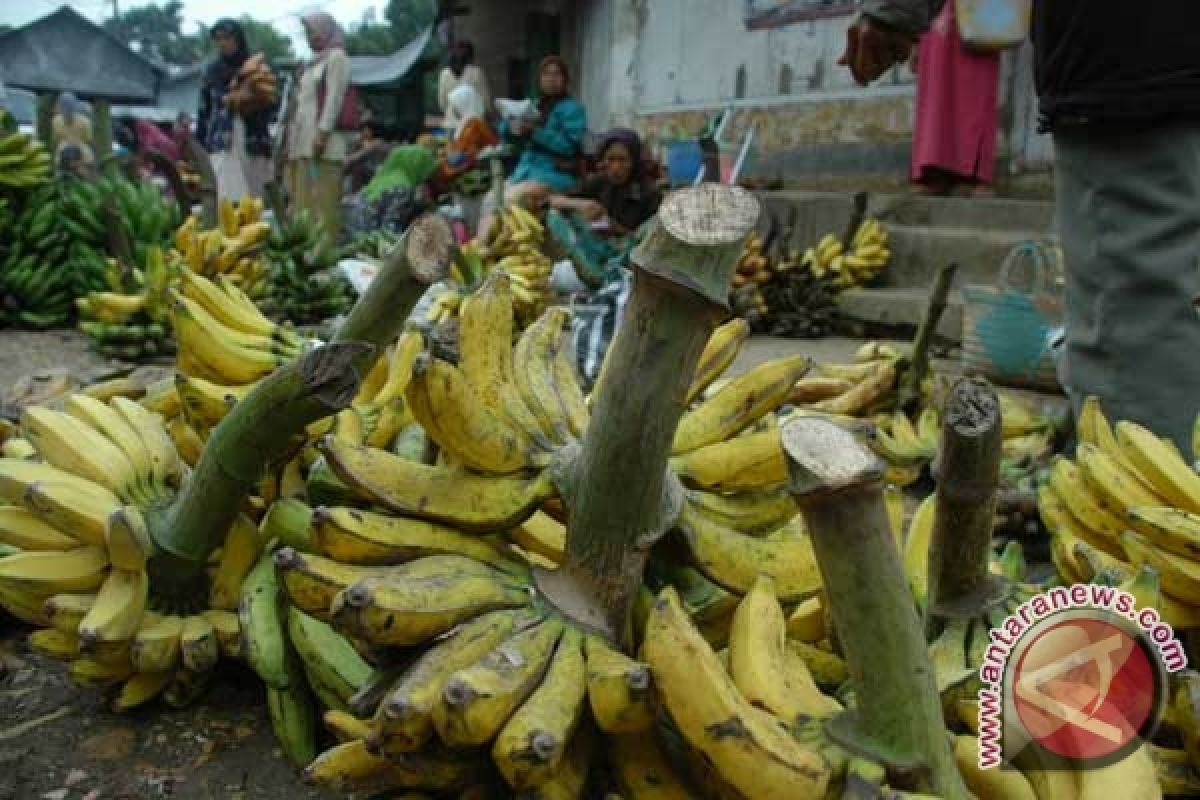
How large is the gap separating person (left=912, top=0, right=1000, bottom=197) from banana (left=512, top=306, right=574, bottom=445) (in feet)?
16.1

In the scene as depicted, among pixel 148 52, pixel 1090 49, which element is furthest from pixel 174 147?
pixel 148 52

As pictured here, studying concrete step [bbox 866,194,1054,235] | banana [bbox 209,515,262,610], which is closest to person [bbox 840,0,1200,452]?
banana [bbox 209,515,262,610]

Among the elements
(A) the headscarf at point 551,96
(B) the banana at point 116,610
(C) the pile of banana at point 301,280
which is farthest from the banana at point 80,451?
(A) the headscarf at point 551,96

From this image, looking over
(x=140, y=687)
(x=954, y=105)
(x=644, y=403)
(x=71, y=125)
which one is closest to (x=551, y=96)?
(x=954, y=105)

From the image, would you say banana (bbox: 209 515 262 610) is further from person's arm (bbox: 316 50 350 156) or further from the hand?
person's arm (bbox: 316 50 350 156)

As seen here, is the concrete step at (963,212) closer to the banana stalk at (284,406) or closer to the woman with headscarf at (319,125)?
the woman with headscarf at (319,125)

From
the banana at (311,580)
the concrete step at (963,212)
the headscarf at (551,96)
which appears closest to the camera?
the banana at (311,580)

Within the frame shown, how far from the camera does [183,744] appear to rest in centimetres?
130

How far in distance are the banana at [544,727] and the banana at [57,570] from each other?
684 millimetres

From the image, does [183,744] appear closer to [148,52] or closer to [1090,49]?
[1090,49]

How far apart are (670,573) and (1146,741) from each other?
43cm

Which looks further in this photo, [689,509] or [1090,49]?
[1090,49]

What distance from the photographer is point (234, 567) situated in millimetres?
1333

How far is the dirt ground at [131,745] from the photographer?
1.22 m
